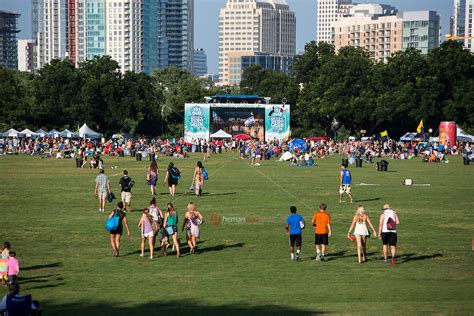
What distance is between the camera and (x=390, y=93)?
122 metres

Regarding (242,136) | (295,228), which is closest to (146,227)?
(295,228)

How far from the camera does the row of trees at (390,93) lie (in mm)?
117500

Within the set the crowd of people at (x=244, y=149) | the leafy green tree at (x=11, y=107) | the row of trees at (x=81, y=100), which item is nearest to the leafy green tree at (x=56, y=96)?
the row of trees at (x=81, y=100)

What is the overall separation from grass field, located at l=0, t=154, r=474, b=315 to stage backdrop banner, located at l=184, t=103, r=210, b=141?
6973 centimetres

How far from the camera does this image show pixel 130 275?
Answer: 22672 mm

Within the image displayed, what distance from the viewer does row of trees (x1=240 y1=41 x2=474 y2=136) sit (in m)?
118

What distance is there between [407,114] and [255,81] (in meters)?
74.7

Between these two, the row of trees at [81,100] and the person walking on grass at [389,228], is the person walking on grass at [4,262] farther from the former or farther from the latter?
the row of trees at [81,100]

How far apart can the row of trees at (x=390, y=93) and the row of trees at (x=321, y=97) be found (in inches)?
5.2

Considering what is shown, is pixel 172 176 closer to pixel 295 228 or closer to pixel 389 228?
pixel 295 228

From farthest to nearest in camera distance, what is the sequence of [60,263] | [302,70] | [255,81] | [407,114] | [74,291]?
[255,81]
[302,70]
[407,114]
[60,263]
[74,291]

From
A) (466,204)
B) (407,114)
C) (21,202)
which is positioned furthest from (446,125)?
(21,202)

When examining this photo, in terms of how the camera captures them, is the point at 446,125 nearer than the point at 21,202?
No

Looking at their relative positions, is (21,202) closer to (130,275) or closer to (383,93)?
(130,275)
